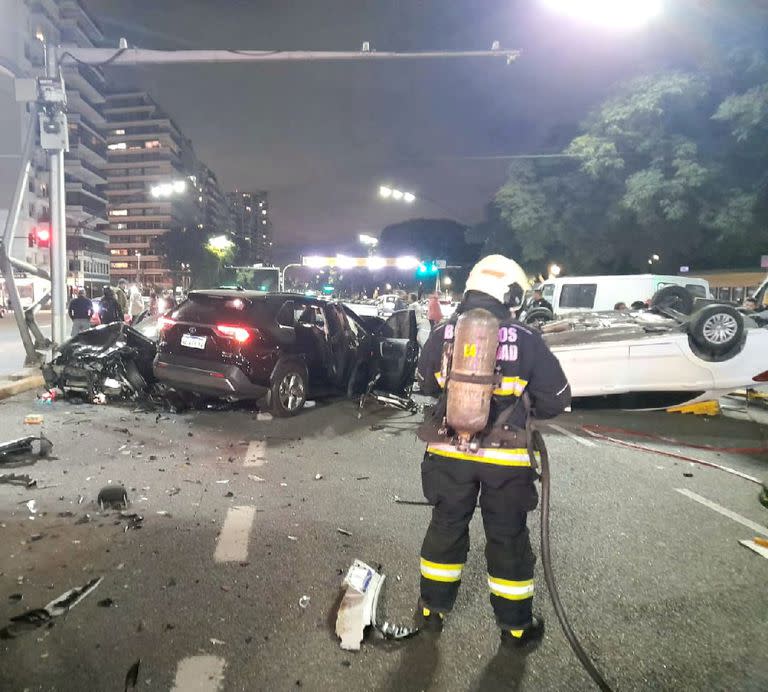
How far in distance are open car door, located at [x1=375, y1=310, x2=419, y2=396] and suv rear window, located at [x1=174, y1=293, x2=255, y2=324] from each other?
226 cm

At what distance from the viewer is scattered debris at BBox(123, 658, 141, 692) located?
244 cm

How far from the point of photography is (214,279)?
Result: 70.1 metres

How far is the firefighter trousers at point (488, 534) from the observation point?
9.11 ft

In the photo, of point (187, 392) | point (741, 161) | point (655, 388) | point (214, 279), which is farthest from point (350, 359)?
point (214, 279)

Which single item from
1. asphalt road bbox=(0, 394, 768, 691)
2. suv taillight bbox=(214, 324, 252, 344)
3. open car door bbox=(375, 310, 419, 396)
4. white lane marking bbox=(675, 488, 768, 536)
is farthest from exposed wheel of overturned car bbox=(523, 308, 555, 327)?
white lane marking bbox=(675, 488, 768, 536)

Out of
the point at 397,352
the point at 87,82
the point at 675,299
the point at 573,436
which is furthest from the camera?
the point at 87,82

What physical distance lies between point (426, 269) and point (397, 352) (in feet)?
77.2

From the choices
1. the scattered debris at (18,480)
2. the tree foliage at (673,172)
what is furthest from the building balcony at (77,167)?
the scattered debris at (18,480)

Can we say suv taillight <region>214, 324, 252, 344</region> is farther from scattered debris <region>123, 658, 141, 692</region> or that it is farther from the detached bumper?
scattered debris <region>123, 658, 141, 692</region>

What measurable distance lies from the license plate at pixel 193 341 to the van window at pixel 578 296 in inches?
462

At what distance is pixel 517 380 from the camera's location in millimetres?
2893

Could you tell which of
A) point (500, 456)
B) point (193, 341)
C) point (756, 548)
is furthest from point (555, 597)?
point (193, 341)

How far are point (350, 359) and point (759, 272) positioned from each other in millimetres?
26742

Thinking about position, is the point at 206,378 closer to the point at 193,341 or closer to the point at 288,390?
the point at 193,341
